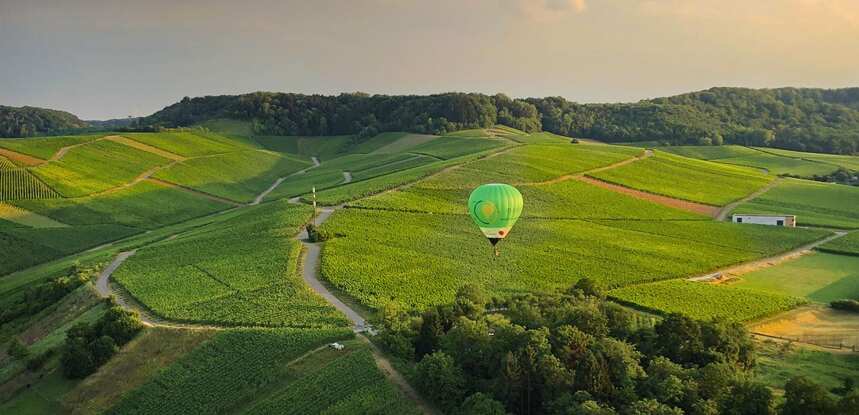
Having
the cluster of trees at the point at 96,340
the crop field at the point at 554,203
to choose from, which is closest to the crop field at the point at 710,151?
the crop field at the point at 554,203

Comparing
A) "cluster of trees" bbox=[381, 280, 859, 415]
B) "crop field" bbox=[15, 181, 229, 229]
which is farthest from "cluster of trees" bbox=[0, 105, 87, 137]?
"cluster of trees" bbox=[381, 280, 859, 415]

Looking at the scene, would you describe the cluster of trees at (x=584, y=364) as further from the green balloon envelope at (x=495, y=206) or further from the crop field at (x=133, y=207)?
the crop field at (x=133, y=207)

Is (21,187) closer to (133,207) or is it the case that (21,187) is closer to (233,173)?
(133,207)

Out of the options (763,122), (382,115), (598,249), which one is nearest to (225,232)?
(598,249)

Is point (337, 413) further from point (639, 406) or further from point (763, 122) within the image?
point (763, 122)

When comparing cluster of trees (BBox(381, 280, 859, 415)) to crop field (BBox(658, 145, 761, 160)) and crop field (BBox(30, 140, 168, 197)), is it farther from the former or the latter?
crop field (BBox(658, 145, 761, 160))

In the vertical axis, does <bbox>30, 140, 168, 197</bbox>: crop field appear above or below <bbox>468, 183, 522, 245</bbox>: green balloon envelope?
below
